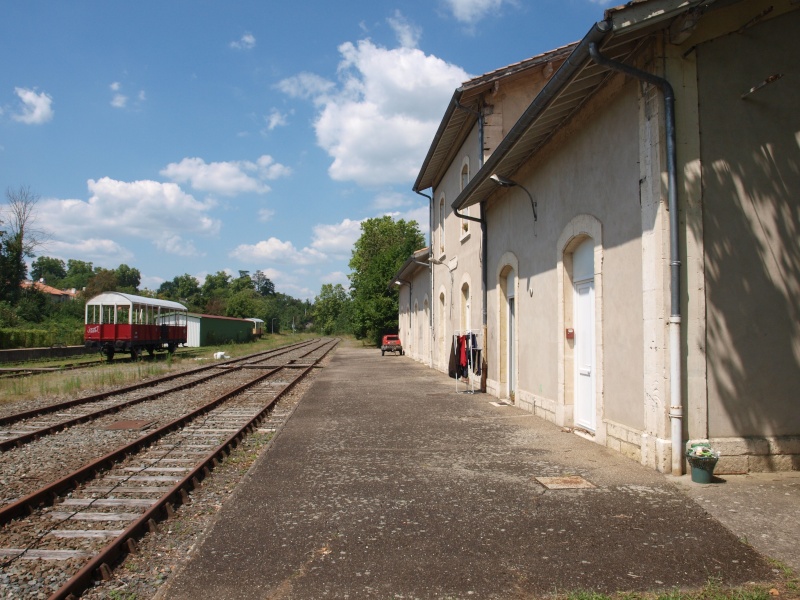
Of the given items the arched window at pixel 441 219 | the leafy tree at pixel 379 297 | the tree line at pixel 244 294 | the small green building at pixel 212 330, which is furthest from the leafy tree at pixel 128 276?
the arched window at pixel 441 219

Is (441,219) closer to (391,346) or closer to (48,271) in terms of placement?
(391,346)

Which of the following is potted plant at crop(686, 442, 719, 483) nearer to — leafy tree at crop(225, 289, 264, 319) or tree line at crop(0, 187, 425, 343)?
tree line at crop(0, 187, 425, 343)

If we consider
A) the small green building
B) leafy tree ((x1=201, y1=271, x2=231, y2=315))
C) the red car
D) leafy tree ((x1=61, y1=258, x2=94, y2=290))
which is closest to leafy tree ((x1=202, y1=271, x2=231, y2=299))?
leafy tree ((x1=201, y1=271, x2=231, y2=315))

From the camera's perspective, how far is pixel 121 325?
26969 millimetres

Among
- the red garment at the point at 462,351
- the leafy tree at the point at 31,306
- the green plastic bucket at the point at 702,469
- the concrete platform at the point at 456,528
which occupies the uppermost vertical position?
the leafy tree at the point at 31,306

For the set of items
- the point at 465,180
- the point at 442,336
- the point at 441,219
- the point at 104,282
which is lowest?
the point at 442,336

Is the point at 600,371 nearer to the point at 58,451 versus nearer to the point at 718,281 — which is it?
the point at 718,281

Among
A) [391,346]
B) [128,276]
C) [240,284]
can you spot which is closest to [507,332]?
[391,346]

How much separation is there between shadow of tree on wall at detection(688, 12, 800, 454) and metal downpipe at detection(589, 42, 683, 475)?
25 centimetres

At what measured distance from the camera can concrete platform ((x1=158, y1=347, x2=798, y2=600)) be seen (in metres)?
3.73

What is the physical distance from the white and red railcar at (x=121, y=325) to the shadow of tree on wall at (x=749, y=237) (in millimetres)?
25982

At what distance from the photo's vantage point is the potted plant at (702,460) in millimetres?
5480

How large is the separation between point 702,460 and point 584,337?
314cm

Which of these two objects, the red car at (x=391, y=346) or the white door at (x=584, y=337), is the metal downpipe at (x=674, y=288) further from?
the red car at (x=391, y=346)
